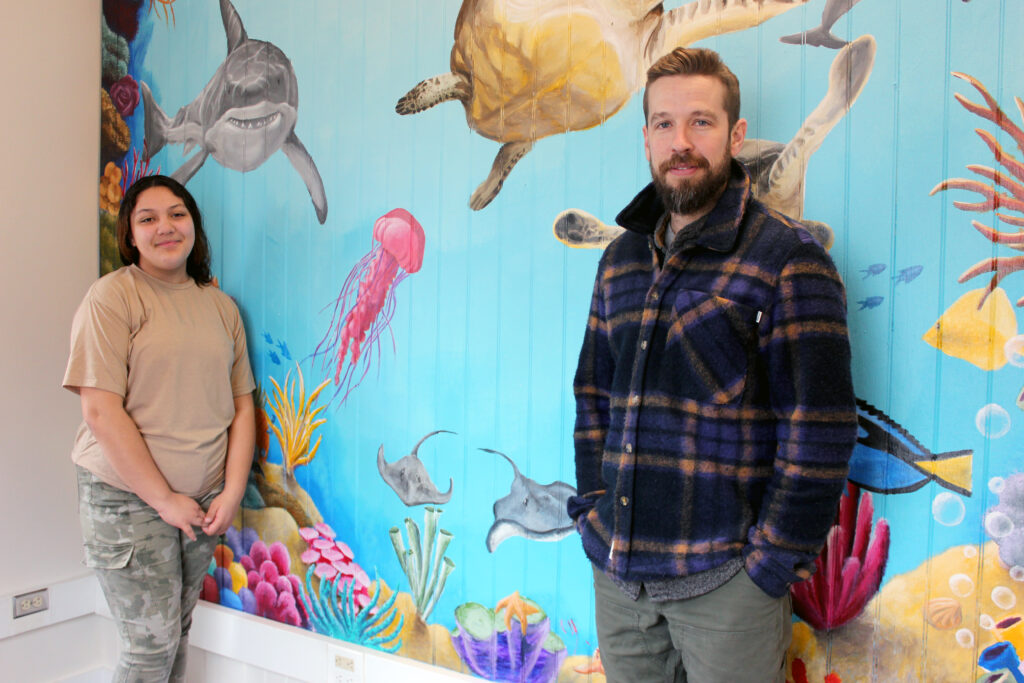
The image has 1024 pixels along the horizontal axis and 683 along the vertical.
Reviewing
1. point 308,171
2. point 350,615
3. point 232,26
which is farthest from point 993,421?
point 232,26

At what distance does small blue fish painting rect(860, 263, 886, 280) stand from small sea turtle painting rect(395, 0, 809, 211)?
0.55 m

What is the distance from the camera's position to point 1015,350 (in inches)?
48.0

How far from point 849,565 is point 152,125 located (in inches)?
96.5

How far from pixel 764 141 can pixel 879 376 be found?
0.53m

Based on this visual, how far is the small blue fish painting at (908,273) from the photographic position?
1.28m

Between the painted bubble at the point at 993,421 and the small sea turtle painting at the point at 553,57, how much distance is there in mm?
872

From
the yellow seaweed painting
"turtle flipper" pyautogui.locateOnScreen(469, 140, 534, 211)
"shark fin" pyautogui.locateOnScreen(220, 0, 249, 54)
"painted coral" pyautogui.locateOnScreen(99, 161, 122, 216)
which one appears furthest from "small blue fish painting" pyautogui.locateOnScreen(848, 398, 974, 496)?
"painted coral" pyautogui.locateOnScreen(99, 161, 122, 216)

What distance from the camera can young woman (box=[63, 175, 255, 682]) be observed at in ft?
5.75

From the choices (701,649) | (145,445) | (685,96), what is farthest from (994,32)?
(145,445)

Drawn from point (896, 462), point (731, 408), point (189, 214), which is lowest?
point (896, 462)

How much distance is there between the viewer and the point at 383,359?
6.20 ft

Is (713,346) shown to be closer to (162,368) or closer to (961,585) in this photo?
(961,585)

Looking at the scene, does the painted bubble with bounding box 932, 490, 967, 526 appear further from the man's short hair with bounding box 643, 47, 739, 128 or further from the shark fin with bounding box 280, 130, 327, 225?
the shark fin with bounding box 280, 130, 327, 225

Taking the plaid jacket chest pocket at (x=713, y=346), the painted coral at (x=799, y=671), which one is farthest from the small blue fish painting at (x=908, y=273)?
the painted coral at (x=799, y=671)
